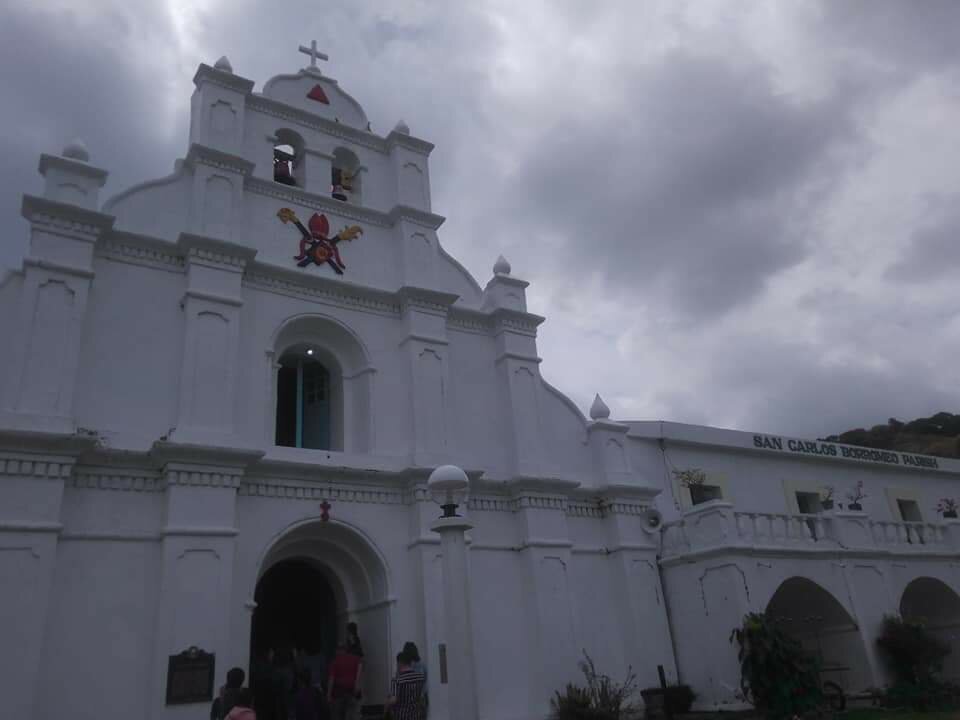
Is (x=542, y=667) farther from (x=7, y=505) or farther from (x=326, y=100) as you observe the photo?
(x=326, y=100)

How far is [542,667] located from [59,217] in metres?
10.8

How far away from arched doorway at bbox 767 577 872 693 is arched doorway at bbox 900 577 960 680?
3087 millimetres

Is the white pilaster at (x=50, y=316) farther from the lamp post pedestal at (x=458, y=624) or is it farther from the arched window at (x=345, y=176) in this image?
the lamp post pedestal at (x=458, y=624)

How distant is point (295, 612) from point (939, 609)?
15.6 m

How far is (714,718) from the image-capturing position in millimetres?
12906

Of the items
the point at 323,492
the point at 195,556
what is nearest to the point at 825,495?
the point at 323,492

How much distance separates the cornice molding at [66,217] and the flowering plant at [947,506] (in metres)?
25.7

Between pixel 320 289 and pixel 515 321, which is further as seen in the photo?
pixel 515 321

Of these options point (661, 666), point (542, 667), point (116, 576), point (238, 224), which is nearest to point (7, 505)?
point (116, 576)

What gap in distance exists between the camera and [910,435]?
43375mm

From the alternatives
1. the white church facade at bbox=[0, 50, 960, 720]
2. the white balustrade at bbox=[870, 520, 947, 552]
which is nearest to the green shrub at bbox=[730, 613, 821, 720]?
the white church facade at bbox=[0, 50, 960, 720]

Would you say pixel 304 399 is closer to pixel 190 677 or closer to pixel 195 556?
pixel 195 556

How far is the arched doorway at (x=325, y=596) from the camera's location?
12.2 metres

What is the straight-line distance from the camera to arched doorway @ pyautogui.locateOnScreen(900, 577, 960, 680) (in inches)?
693
